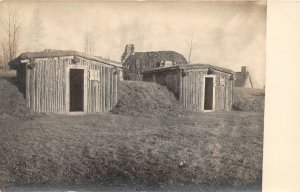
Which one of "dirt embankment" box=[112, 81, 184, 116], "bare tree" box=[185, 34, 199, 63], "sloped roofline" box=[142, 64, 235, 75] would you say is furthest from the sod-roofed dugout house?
"bare tree" box=[185, 34, 199, 63]

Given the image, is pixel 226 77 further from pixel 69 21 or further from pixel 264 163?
pixel 69 21

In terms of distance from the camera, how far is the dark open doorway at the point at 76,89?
10.9 ft

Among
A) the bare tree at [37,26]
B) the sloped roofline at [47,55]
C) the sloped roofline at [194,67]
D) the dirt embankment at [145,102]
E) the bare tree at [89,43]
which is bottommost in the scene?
the dirt embankment at [145,102]

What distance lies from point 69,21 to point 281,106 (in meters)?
1.87

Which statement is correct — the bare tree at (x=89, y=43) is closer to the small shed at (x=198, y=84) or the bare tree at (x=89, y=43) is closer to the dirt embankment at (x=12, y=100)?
the small shed at (x=198, y=84)

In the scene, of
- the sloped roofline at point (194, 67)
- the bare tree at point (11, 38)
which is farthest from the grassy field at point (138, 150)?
the bare tree at point (11, 38)

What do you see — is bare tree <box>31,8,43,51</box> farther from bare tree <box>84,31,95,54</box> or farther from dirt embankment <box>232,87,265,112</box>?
dirt embankment <box>232,87,265,112</box>

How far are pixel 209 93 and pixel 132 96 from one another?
658mm

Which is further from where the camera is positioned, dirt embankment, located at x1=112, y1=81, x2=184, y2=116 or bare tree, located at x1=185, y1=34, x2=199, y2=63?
dirt embankment, located at x1=112, y1=81, x2=184, y2=116

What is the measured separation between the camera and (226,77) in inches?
132

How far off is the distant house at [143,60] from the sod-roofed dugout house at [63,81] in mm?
93

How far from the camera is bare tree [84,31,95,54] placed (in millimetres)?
3268

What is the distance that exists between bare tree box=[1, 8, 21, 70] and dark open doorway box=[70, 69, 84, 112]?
1.61 feet

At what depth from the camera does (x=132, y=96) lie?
134 inches
